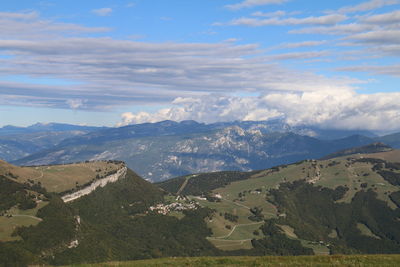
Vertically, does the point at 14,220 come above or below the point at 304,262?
below

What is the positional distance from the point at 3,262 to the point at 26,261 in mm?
8782

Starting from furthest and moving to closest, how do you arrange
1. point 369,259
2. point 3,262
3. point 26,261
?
point 26,261 → point 3,262 → point 369,259

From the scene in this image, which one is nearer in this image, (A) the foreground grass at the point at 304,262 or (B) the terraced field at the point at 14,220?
(A) the foreground grass at the point at 304,262

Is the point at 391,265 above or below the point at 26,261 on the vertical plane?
above

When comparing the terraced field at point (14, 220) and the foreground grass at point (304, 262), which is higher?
the foreground grass at point (304, 262)

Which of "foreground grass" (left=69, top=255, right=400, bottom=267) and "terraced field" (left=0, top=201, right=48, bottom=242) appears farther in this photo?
"terraced field" (left=0, top=201, right=48, bottom=242)

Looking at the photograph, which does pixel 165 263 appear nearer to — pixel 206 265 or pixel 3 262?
pixel 206 265

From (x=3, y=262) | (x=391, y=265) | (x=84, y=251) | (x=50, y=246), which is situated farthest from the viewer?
(x=84, y=251)

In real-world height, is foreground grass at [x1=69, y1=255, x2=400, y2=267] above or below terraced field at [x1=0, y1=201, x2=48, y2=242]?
above

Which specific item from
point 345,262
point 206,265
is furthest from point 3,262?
point 345,262

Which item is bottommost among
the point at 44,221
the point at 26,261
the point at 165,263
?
the point at 44,221

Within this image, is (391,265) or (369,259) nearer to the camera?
(391,265)

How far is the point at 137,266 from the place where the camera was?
172 ft

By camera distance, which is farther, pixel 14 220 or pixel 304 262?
pixel 14 220
